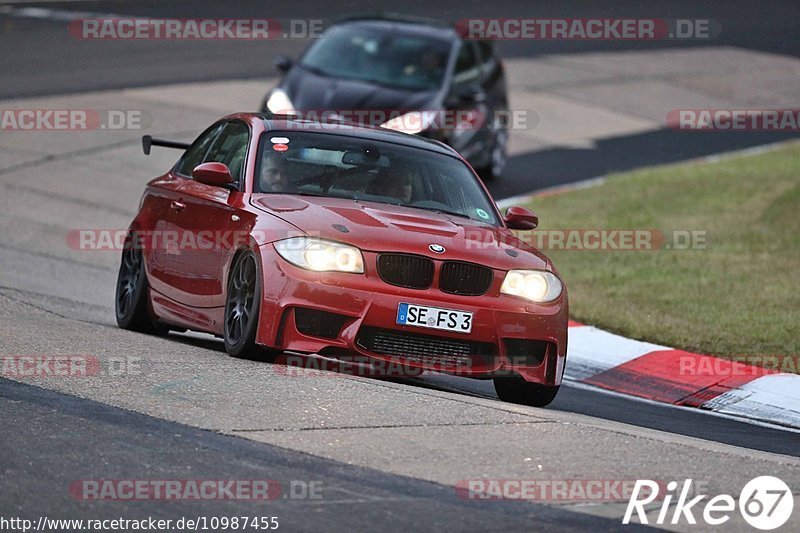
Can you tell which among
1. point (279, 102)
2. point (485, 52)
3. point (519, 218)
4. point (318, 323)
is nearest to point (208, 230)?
point (318, 323)

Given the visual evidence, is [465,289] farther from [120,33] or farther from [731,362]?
[120,33]

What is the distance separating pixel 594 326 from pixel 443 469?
20.6 ft

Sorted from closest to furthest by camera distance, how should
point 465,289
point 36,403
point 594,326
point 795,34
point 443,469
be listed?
point 443,469 < point 36,403 < point 465,289 < point 594,326 < point 795,34

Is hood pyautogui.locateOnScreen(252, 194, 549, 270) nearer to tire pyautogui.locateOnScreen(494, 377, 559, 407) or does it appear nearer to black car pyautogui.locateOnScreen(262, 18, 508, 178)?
tire pyautogui.locateOnScreen(494, 377, 559, 407)

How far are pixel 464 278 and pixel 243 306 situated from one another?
50.0 inches

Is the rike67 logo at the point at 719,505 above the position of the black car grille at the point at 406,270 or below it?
below

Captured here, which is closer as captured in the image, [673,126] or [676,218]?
[676,218]

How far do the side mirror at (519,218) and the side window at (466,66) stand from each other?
30.5 ft

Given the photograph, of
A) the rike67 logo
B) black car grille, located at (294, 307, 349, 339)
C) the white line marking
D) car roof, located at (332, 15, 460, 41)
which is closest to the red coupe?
black car grille, located at (294, 307, 349, 339)

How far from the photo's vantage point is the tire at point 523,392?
954cm

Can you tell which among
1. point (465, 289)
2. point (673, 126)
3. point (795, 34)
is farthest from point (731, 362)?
point (795, 34)

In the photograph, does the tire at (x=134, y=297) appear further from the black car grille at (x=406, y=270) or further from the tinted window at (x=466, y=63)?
the tinted window at (x=466, y=63)

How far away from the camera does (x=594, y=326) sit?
515 inches

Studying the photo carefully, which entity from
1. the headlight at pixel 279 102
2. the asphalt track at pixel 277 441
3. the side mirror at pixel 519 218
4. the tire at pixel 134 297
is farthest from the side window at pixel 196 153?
the headlight at pixel 279 102
